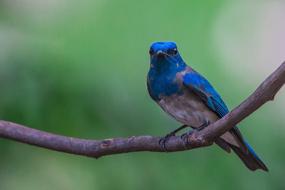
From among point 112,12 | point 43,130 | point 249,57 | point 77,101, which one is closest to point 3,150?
point 43,130

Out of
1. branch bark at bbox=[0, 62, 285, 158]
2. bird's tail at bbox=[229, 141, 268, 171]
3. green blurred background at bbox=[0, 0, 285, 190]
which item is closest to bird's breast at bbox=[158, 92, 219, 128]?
green blurred background at bbox=[0, 0, 285, 190]

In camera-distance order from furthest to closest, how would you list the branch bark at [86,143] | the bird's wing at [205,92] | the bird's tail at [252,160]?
the bird's wing at [205,92] → the bird's tail at [252,160] → the branch bark at [86,143]

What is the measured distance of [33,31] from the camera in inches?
72.6

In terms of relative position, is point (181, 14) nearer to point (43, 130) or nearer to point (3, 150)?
point (43, 130)

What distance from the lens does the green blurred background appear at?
5.83ft

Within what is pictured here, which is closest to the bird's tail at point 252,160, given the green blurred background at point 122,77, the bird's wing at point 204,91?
the green blurred background at point 122,77

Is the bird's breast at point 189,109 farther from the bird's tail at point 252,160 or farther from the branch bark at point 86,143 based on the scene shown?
the branch bark at point 86,143

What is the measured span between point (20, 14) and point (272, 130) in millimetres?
670

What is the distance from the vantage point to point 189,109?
214 cm

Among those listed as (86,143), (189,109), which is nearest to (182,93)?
(189,109)

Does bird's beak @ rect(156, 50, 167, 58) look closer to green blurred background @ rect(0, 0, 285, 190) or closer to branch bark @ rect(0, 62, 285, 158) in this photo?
green blurred background @ rect(0, 0, 285, 190)

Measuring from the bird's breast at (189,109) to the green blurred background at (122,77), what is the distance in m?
0.11

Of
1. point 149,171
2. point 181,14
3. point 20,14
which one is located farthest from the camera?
point 149,171

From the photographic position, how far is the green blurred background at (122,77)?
1.78 metres
